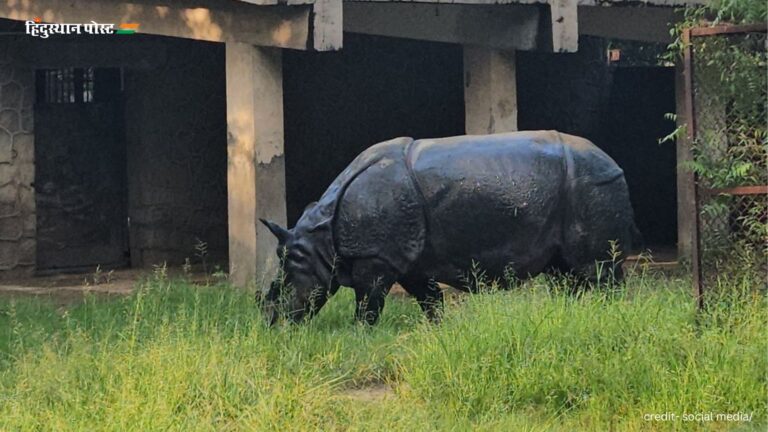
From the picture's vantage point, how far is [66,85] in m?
14.7

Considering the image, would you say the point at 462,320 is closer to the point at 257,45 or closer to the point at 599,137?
the point at 257,45

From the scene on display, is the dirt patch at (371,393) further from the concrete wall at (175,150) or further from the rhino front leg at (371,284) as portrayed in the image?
the concrete wall at (175,150)

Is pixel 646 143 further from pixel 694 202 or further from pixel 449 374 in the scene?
pixel 449 374

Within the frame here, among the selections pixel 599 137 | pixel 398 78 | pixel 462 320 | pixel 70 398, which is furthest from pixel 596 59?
pixel 70 398

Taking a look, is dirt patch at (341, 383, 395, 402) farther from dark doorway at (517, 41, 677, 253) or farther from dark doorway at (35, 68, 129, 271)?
dark doorway at (517, 41, 677, 253)

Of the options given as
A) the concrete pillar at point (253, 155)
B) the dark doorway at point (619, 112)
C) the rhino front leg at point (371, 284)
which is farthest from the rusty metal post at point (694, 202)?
the dark doorway at point (619, 112)

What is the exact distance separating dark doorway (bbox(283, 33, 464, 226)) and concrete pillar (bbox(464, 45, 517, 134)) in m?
2.58

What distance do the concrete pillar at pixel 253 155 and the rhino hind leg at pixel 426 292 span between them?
2.08 m

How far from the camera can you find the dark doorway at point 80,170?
14.3 m

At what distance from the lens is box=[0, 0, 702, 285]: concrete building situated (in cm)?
1138

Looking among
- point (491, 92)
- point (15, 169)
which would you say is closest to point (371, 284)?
point (491, 92)

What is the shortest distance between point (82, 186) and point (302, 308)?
6424 millimetres

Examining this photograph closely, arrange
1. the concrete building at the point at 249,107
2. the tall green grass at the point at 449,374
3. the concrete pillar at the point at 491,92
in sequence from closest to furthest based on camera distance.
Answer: the tall green grass at the point at 449,374, the concrete building at the point at 249,107, the concrete pillar at the point at 491,92

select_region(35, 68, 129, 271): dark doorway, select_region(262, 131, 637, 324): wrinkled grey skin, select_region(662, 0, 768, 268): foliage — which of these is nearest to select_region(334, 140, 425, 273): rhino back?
select_region(262, 131, 637, 324): wrinkled grey skin
